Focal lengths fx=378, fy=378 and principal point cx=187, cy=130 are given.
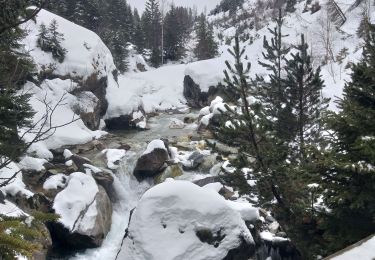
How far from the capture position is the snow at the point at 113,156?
20875mm

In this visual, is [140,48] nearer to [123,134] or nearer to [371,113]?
[123,134]

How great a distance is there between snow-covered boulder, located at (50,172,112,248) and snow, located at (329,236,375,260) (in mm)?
12078

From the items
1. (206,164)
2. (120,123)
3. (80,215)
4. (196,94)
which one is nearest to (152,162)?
(206,164)

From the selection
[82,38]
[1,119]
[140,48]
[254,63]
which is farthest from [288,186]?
[140,48]

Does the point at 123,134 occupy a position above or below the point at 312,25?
below

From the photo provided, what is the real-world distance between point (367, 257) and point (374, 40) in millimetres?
5677

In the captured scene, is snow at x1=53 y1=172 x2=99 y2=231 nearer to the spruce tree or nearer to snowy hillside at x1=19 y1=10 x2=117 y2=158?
snowy hillside at x1=19 y1=10 x2=117 y2=158

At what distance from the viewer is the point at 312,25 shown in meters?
45.4

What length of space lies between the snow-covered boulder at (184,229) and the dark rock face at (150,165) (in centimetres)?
948

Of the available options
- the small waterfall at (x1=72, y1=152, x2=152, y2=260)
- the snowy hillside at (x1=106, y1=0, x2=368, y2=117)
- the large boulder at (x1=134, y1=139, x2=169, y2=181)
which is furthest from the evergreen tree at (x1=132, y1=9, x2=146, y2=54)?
the large boulder at (x1=134, y1=139, x2=169, y2=181)

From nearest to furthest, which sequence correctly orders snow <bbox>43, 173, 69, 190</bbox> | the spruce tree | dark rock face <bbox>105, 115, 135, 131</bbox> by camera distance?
1. snow <bbox>43, 173, 69, 190</bbox>
2. dark rock face <bbox>105, 115, 135, 131</bbox>
3. the spruce tree

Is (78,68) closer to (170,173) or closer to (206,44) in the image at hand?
(170,173)

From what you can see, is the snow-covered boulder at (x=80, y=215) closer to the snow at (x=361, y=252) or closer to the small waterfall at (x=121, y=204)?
the small waterfall at (x=121, y=204)

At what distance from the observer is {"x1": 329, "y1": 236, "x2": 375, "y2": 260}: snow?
337 centimetres
